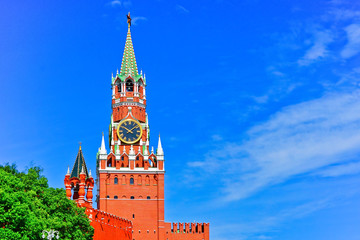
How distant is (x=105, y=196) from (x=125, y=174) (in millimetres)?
Answer: 4960

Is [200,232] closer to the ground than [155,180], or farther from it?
closer to the ground

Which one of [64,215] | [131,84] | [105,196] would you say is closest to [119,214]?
[105,196]

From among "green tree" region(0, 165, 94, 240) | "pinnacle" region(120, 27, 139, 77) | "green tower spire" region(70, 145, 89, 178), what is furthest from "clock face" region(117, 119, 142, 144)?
"green tree" region(0, 165, 94, 240)

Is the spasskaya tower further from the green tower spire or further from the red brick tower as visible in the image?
the green tower spire

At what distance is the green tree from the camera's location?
4742 centimetres

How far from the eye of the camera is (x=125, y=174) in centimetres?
10069

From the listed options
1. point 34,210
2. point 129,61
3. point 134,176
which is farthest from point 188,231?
point 34,210

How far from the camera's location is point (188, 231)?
102688 mm

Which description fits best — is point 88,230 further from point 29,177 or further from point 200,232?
point 200,232

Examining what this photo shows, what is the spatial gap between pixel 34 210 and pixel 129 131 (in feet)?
177

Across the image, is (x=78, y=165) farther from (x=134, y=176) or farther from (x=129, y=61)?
(x=129, y=61)

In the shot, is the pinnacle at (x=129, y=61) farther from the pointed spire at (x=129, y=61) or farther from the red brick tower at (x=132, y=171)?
the red brick tower at (x=132, y=171)

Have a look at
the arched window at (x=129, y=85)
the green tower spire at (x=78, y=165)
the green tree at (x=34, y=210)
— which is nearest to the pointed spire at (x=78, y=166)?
the green tower spire at (x=78, y=165)

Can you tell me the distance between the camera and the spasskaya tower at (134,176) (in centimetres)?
9869
